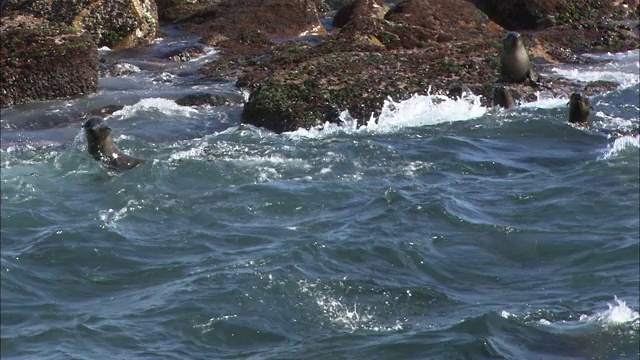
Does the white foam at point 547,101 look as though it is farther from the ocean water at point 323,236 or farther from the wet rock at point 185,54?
the wet rock at point 185,54

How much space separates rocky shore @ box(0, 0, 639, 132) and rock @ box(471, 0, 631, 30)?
0.03 m

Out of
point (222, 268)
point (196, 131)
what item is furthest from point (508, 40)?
point (222, 268)

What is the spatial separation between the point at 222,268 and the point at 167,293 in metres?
0.77

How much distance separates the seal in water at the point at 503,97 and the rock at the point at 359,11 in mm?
7721

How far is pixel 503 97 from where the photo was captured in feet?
56.2

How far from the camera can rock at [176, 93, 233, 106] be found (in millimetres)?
17375

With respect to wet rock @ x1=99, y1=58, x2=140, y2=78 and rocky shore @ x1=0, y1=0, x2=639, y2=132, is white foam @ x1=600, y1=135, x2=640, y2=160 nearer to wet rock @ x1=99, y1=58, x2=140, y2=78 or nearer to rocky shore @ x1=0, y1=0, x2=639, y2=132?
rocky shore @ x1=0, y1=0, x2=639, y2=132

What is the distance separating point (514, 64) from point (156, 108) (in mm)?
5963

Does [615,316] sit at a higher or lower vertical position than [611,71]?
higher

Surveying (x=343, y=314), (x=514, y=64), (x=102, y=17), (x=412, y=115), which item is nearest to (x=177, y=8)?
(x=102, y=17)

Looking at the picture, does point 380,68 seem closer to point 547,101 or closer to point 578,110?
point 547,101

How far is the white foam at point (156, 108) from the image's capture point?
653 inches

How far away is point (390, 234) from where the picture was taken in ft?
37.7

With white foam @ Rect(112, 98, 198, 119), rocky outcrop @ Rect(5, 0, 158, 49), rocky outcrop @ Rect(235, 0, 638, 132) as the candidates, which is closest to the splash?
rocky outcrop @ Rect(235, 0, 638, 132)
